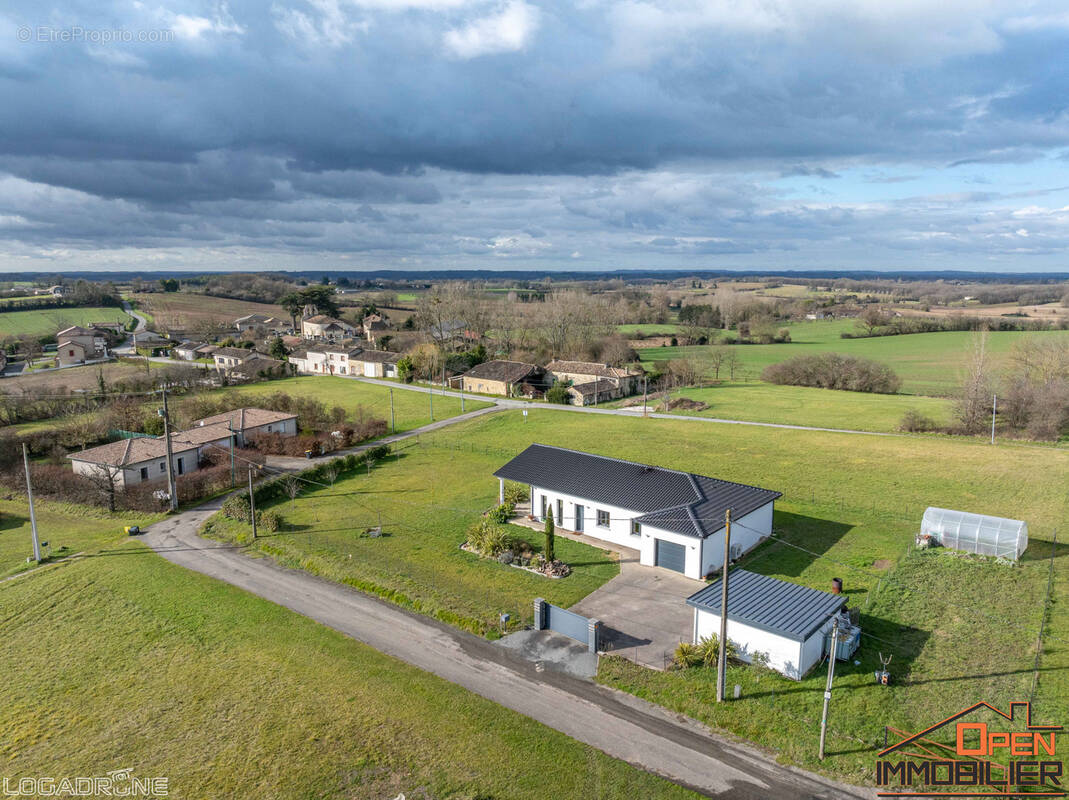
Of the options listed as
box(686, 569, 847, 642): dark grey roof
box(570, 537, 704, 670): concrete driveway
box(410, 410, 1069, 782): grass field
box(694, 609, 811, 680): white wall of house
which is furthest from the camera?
box(570, 537, 704, 670): concrete driveway

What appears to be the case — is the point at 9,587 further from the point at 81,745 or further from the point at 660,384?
the point at 660,384

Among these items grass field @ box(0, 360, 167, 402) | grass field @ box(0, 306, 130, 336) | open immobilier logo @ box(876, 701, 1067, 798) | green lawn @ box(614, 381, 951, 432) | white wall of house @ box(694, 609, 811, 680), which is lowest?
green lawn @ box(614, 381, 951, 432)

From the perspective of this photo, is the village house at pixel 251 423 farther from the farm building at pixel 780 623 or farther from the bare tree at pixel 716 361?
the bare tree at pixel 716 361

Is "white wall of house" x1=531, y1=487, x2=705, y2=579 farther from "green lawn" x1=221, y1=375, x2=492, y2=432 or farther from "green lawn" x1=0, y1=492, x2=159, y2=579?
"green lawn" x1=221, y1=375, x2=492, y2=432

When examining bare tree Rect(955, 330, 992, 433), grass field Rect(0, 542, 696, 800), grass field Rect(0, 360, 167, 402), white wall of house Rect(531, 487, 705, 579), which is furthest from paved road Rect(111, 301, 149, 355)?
bare tree Rect(955, 330, 992, 433)

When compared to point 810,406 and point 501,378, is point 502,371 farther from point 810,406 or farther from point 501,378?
point 810,406

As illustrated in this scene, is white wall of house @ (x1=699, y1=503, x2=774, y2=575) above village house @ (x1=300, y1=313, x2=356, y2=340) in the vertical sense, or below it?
below
